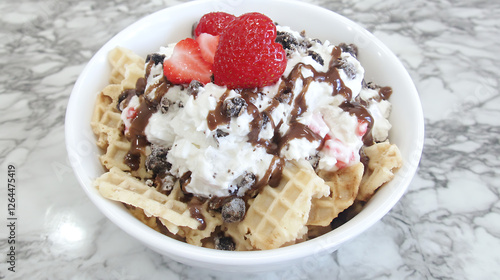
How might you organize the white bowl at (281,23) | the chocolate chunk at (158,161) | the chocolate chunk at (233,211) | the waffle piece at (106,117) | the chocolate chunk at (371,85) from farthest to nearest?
the chocolate chunk at (371,85)
the waffle piece at (106,117)
the chocolate chunk at (158,161)
the chocolate chunk at (233,211)
the white bowl at (281,23)

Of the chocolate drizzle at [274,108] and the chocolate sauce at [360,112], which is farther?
the chocolate sauce at [360,112]

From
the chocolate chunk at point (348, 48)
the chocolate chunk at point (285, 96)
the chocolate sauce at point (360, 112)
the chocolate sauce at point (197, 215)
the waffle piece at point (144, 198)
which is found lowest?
the chocolate sauce at point (197, 215)

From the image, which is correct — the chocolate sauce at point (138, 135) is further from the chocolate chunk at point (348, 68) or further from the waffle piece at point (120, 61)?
the chocolate chunk at point (348, 68)

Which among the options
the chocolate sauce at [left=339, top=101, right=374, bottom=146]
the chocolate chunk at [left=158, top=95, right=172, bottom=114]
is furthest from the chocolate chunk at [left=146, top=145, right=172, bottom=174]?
the chocolate sauce at [left=339, top=101, right=374, bottom=146]

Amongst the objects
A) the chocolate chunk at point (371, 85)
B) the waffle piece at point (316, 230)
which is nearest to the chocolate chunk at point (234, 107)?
the waffle piece at point (316, 230)

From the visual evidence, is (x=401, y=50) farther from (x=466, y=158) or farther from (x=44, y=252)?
(x=44, y=252)

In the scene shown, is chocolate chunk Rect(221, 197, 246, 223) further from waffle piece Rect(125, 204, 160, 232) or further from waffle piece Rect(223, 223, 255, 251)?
waffle piece Rect(125, 204, 160, 232)
